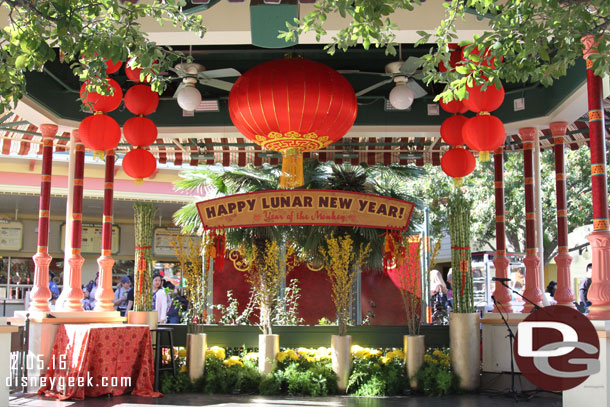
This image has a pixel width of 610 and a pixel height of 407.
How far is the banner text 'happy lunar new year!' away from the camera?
7.38 metres

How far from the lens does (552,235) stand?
754 inches

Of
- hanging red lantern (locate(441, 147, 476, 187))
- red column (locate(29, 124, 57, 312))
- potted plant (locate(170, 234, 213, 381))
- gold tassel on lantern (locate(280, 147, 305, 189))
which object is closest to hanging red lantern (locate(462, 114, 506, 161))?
hanging red lantern (locate(441, 147, 476, 187))

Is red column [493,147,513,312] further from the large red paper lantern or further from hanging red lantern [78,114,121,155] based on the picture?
hanging red lantern [78,114,121,155]

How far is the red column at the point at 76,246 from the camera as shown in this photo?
321 inches

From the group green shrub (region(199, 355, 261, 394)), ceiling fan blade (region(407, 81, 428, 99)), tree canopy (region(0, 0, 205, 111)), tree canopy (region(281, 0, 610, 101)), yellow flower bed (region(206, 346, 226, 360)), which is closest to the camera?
tree canopy (region(281, 0, 610, 101))

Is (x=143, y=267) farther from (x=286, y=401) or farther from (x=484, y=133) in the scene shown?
(x=484, y=133)

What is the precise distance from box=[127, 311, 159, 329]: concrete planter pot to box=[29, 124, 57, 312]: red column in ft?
3.48

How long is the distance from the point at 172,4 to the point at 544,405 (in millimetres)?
4980

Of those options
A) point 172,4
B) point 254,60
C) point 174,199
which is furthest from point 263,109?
point 174,199

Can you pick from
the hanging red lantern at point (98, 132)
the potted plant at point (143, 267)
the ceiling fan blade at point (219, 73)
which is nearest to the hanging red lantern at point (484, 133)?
the ceiling fan blade at point (219, 73)

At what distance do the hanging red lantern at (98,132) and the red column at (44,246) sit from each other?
7.40 feet

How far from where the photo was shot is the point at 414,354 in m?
7.29

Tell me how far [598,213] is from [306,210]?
3213mm

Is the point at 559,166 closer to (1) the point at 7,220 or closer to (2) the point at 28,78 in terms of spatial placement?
(2) the point at 28,78
